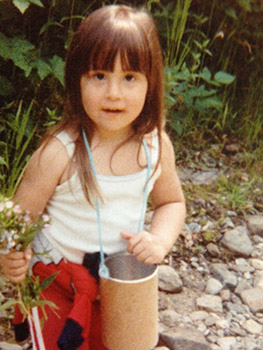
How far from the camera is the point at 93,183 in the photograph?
185 cm

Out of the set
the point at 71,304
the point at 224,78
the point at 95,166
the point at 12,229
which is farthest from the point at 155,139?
the point at 224,78

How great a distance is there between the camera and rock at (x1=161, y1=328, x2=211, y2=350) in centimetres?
217

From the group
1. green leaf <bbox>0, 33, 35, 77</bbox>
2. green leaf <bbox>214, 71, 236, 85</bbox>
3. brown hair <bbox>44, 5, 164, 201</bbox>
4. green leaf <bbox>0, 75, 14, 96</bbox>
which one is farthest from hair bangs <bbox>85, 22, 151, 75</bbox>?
green leaf <bbox>214, 71, 236, 85</bbox>

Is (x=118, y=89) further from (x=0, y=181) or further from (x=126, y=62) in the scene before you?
(x=0, y=181)

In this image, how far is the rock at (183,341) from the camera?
2.17 m

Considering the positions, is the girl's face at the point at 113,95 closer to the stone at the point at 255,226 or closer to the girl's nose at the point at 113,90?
the girl's nose at the point at 113,90

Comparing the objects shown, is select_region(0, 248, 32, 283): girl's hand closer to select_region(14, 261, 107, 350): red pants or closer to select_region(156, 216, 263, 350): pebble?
select_region(14, 261, 107, 350): red pants

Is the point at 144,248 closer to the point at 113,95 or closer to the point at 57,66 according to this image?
the point at 113,95

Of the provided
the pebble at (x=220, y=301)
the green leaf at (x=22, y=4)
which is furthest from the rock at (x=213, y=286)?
the green leaf at (x=22, y=4)

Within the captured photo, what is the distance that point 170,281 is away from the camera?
2512mm

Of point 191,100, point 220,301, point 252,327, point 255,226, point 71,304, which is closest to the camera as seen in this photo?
point 71,304

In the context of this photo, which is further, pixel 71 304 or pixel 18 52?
pixel 18 52

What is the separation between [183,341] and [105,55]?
114cm

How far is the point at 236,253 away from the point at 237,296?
0.98 feet
